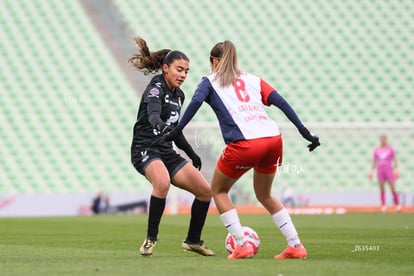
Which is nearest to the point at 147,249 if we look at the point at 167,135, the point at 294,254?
the point at 167,135

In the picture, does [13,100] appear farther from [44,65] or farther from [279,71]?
[279,71]

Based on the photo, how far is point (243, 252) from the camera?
23.8 ft

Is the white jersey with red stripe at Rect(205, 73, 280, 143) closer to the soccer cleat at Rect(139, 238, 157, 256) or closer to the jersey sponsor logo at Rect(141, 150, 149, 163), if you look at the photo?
the jersey sponsor logo at Rect(141, 150, 149, 163)

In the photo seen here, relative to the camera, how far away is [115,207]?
20812 mm

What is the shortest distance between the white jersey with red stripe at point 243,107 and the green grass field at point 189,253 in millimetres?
1040

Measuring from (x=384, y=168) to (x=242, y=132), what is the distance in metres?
13.8

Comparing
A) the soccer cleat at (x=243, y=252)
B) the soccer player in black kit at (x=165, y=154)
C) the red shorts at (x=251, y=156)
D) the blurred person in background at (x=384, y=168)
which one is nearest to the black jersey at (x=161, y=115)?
the soccer player in black kit at (x=165, y=154)

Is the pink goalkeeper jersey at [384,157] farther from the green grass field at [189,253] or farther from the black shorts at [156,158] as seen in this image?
the black shorts at [156,158]

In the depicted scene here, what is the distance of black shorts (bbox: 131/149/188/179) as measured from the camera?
805 cm

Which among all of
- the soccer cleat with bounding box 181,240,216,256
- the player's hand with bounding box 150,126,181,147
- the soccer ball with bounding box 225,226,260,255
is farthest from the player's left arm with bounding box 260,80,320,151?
the soccer cleat with bounding box 181,240,216,256

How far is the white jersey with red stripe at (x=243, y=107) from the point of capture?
707 cm

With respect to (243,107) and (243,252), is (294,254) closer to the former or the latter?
(243,252)

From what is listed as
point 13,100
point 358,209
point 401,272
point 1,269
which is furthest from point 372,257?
point 13,100

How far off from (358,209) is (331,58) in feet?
19.2
